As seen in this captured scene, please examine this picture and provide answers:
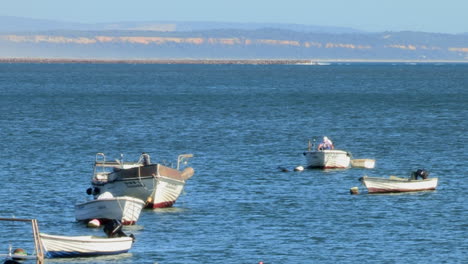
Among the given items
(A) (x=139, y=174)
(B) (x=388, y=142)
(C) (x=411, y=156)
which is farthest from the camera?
(B) (x=388, y=142)

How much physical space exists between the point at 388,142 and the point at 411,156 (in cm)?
1028

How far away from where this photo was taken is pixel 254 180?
5572cm

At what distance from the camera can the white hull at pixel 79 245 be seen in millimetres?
34312

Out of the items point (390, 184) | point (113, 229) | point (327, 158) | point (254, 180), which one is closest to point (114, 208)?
point (113, 229)

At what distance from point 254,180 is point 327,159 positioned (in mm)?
5759

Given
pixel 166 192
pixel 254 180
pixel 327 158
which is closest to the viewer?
pixel 166 192

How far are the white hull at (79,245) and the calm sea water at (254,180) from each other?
0.30 meters

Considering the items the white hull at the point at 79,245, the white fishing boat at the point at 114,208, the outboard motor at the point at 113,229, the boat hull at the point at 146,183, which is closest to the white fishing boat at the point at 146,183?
the boat hull at the point at 146,183

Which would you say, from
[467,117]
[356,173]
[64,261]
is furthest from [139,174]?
[467,117]

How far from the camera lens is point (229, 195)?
50219 mm

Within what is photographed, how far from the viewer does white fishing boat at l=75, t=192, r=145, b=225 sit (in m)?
40.1

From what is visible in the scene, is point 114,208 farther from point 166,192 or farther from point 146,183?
point 166,192

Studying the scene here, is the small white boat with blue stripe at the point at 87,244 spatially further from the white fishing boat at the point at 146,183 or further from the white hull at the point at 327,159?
the white hull at the point at 327,159

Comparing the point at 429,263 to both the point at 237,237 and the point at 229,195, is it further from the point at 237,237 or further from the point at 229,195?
the point at 229,195
